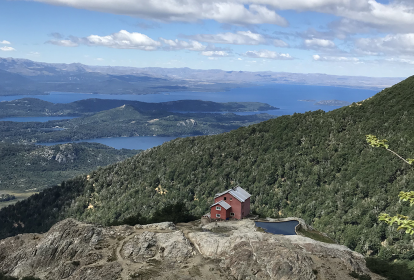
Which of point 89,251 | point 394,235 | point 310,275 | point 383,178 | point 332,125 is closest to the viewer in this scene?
point 310,275

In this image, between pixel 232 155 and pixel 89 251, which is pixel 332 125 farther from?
pixel 89 251

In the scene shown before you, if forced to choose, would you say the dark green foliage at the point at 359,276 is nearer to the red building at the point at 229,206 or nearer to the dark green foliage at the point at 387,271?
the dark green foliage at the point at 387,271

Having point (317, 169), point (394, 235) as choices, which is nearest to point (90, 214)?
point (317, 169)

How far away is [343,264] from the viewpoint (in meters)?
36.8

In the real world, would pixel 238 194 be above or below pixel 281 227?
above

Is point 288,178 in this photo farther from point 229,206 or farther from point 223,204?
point 223,204

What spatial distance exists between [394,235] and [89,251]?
4536 cm

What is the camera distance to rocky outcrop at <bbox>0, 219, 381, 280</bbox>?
3441 cm

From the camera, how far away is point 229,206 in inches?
2319

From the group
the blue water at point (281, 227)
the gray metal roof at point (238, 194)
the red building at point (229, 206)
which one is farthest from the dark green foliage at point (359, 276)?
the gray metal roof at point (238, 194)

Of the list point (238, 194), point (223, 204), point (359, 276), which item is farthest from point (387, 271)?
point (238, 194)

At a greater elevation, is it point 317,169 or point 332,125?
point 332,125

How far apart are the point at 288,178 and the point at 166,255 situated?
5448 cm

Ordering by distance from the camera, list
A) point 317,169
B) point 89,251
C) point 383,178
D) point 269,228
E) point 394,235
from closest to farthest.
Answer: point 89,251 < point 269,228 < point 394,235 < point 383,178 < point 317,169
